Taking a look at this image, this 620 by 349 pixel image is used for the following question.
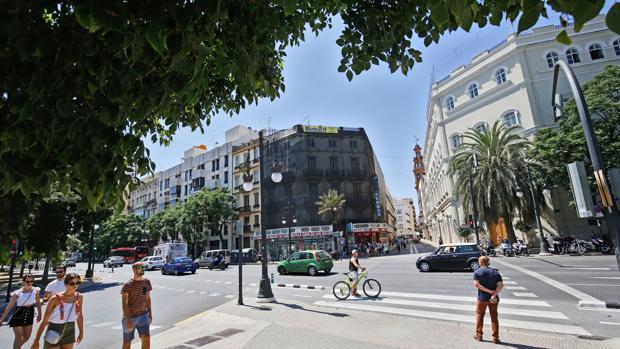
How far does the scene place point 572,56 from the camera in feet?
111

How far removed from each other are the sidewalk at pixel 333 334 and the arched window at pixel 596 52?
123 feet

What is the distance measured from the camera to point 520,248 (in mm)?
26156

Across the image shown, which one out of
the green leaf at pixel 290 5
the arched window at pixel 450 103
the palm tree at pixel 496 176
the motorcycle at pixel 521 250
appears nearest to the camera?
the green leaf at pixel 290 5

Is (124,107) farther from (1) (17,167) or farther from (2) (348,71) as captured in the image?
(2) (348,71)

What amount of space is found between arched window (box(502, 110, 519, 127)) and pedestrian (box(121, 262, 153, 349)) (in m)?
36.8

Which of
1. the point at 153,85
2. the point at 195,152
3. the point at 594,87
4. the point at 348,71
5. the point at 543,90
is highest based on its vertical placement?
the point at 195,152

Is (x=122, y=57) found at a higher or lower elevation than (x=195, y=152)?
lower

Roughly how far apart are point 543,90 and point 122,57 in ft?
131

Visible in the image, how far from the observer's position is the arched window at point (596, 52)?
33.1 meters

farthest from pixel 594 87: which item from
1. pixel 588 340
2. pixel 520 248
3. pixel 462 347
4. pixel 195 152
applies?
pixel 195 152

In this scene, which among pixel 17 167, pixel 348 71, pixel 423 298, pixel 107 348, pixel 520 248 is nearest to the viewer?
pixel 17 167

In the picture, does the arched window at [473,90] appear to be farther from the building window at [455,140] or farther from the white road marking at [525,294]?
the white road marking at [525,294]

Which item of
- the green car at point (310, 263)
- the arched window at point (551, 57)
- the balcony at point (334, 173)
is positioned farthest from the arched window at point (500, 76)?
the green car at point (310, 263)

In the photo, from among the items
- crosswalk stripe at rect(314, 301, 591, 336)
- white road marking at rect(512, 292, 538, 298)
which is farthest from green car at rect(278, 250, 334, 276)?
white road marking at rect(512, 292, 538, 298)
